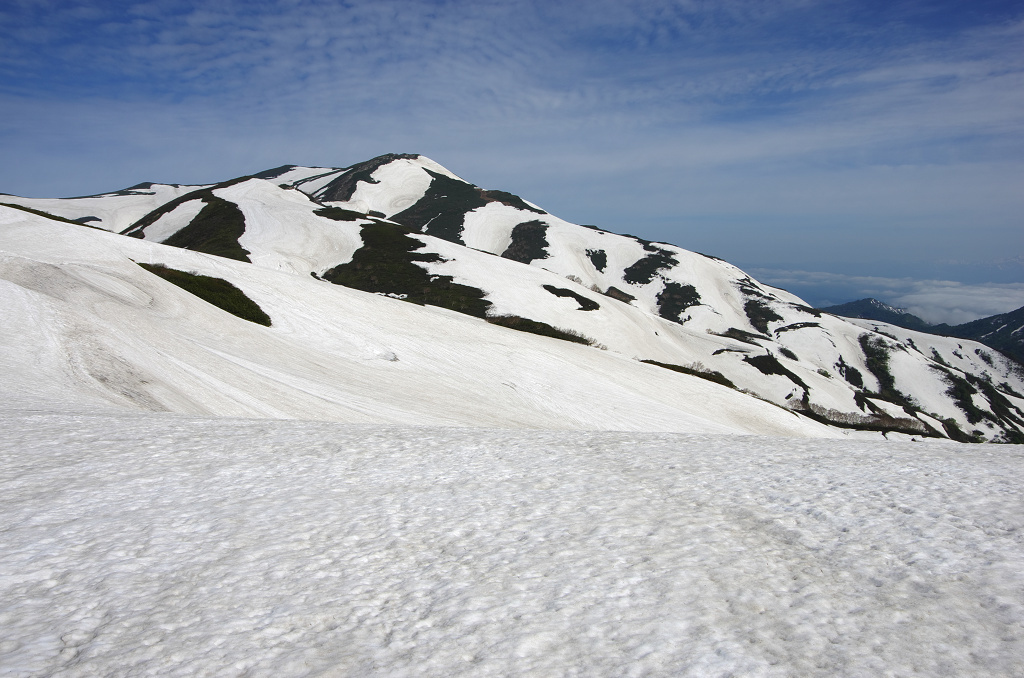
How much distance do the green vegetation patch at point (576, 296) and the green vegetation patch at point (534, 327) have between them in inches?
310

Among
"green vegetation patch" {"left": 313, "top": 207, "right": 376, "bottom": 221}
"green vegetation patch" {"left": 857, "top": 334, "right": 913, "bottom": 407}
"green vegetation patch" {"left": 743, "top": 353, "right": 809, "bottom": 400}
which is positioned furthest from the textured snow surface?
"green vegetation patch" {"left": 857, "top": 334, "right": 913, "bottom": 407}

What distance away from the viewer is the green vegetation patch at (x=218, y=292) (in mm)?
37750

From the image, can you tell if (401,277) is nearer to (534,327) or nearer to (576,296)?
(534,327)

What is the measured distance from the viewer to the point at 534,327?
63656 mm

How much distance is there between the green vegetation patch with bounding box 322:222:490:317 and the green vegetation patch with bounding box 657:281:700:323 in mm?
59349

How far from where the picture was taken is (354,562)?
7.02m

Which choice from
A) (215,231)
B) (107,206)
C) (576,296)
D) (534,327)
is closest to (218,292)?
(534,327)

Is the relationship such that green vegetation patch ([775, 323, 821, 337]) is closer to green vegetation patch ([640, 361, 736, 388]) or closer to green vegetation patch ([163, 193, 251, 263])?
green vegetation patch ([640, 361, 736, 388])

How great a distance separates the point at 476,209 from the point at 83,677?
164 m

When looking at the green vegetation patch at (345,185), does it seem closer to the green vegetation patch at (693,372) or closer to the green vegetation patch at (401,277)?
the green vegetation patch at (401,277)

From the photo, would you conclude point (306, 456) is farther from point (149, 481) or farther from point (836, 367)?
point (836, 367)

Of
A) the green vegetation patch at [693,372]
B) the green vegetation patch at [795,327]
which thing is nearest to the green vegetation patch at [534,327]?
the green vegetation patch at [693,372]

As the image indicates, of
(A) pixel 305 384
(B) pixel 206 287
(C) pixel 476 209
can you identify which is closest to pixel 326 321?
(B) pixel 206 287

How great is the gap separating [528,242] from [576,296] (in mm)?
67211
